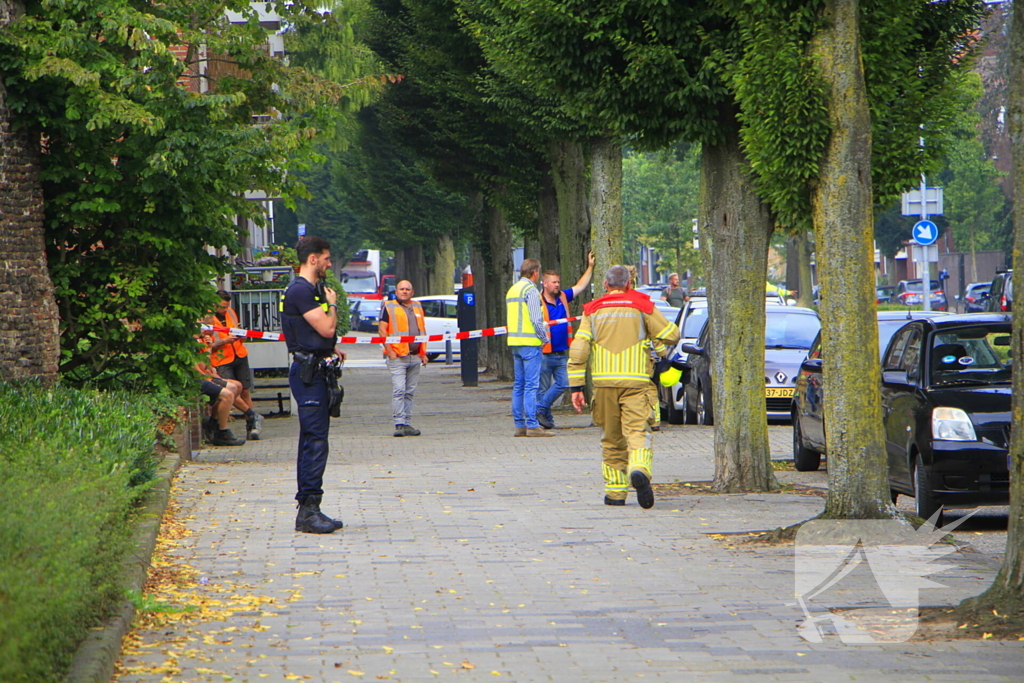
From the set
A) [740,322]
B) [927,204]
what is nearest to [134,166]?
[740,322]

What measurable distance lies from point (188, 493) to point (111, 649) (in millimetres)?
5634

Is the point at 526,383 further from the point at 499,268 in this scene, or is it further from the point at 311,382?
the point at 499,268

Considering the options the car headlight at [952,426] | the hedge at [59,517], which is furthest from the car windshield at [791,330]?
the hedge at [59,517]

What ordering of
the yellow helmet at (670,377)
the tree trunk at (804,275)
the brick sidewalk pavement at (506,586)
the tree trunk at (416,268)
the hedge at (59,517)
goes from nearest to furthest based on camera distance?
the hedge at (59,517) < the brick sidewalk pavement at (506,586) < the yellow helmet at (670,377) < the tree trunk at (416,268) < the tree trunk at (804,275)

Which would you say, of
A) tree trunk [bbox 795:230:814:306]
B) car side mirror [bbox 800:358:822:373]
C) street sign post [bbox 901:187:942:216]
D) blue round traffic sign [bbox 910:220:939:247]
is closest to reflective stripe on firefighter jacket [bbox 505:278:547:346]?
car side mirror [bbox 800:358:822:373]

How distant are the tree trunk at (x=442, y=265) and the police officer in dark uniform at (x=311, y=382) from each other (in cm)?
3381

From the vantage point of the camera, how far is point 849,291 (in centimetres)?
840

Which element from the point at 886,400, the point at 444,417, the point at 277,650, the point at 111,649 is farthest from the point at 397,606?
the point at 444,417

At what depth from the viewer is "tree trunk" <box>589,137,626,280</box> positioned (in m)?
18.0

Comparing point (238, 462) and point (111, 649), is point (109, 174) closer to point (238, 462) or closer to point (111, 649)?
point (238, 462)

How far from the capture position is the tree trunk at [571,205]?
20.1 metres

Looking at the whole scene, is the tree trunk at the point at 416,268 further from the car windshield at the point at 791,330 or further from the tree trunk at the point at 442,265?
the car windshield at the point at 791,330

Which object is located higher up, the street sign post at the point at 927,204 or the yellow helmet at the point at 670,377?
the street sign post at the point at 927,204

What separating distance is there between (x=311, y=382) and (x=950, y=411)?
4277 mm
